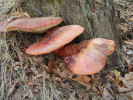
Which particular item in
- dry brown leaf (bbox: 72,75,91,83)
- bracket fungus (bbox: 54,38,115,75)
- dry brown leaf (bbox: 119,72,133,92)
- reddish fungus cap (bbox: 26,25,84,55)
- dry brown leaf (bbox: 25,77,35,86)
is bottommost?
dry brown leaf (bbox: 119,72,133,92)

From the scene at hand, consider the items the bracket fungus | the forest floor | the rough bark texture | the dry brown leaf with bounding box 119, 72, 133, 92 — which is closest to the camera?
the bracket fungus

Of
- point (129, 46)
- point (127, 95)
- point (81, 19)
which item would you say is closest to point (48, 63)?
point (81, 19)

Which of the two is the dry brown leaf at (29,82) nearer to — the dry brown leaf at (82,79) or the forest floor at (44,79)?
the forest floor at (44,79)

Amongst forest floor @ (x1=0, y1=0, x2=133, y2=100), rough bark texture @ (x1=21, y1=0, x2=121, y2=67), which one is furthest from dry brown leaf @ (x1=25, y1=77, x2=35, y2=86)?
rough bark texture @ (x1=21, y1=0, x2=121, y2=67)

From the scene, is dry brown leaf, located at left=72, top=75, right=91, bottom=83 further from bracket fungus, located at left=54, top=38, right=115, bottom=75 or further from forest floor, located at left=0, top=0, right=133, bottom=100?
bracket fungus, located at left=54, top=38, right=115, bottom=75

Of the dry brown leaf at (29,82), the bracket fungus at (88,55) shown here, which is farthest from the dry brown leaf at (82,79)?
the dry brown leaf at (29,82)

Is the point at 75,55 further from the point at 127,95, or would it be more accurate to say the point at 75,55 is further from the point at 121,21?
the point at 121,21

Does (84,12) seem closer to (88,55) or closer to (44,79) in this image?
(88,55)
